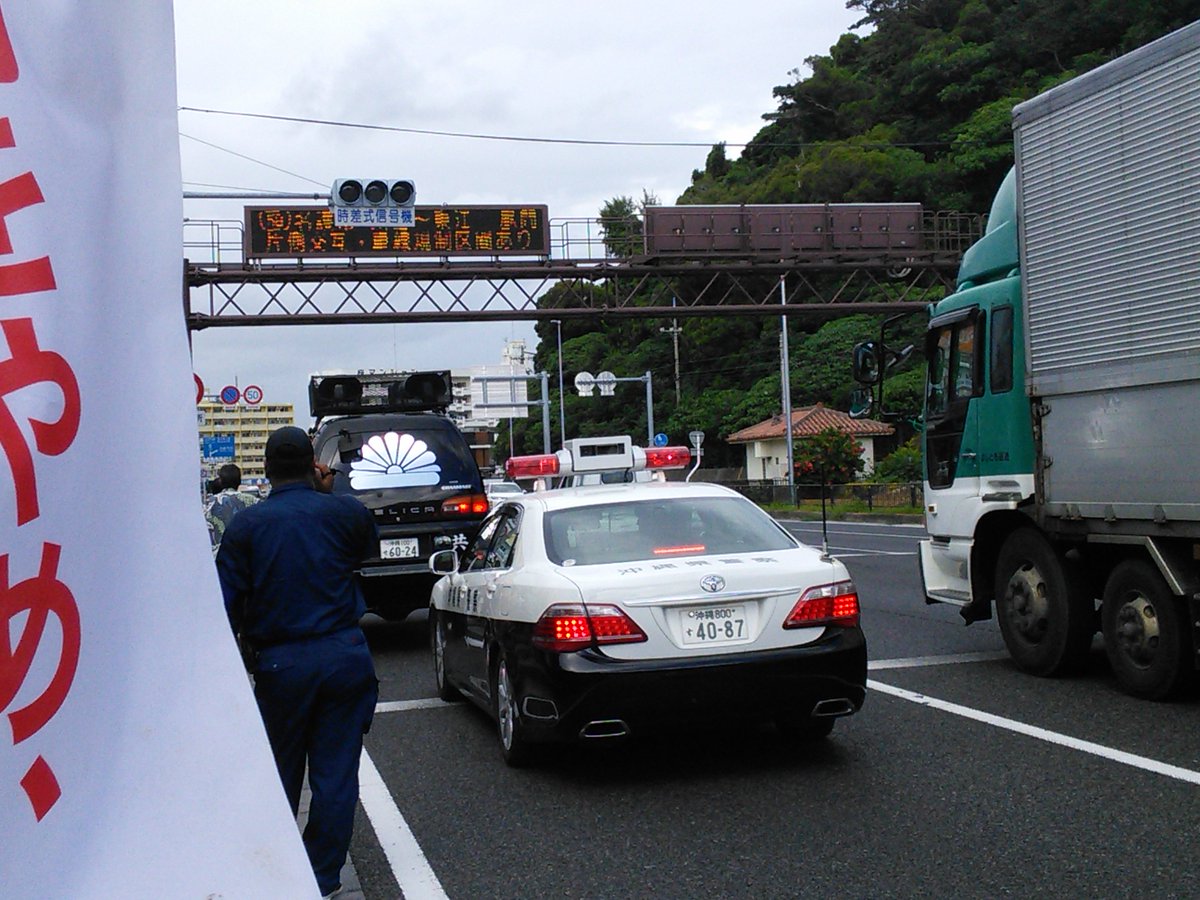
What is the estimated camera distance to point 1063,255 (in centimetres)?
867

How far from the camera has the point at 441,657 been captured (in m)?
9.32

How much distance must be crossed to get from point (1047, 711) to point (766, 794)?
2.55m

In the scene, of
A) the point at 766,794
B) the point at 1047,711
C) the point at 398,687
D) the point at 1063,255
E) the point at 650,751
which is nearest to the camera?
the point at 766,794

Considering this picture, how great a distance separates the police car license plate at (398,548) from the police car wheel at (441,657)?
2542 millimetres

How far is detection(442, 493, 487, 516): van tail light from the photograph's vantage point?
12414mm

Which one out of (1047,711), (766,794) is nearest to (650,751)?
(766,794)

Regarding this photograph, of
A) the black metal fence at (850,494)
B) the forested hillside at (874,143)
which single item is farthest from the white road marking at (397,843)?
the forested hillside at (874,143)

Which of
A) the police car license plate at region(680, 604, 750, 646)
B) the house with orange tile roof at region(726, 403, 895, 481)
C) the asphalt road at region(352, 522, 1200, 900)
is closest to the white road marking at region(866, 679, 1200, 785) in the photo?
the asphalt road at region(352, 522, 1200, 900)

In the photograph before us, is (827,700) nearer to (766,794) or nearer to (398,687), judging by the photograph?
(766,794)

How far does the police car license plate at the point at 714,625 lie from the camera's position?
21.3 feet

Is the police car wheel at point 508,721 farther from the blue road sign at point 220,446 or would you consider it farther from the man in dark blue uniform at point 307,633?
the blue road sign at point 220,446

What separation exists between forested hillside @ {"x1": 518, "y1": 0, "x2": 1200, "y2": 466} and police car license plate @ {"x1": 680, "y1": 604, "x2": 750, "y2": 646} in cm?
4570

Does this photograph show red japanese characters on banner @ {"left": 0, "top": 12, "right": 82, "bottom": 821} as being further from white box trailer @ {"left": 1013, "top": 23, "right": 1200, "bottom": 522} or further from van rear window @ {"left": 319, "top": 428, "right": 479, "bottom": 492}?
van rear window @ {"left": 319, "top": 428, "right": 479, "bottom": 492}

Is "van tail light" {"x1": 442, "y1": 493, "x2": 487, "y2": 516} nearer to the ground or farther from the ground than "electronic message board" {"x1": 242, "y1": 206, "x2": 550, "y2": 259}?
nearer to the ground
